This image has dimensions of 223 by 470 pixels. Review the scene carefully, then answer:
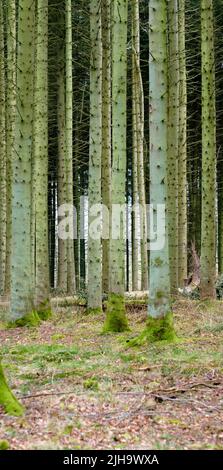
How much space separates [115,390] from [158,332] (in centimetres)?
213

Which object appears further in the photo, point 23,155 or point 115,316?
point 23,155

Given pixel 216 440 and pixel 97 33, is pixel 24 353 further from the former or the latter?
pixel 97 33

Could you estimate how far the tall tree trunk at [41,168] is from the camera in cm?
1059

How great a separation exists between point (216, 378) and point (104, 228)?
26.3 ft

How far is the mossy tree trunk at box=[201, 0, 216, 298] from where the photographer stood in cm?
1029

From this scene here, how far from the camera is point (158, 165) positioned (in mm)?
7129

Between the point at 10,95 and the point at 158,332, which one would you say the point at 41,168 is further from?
the point at 158,332

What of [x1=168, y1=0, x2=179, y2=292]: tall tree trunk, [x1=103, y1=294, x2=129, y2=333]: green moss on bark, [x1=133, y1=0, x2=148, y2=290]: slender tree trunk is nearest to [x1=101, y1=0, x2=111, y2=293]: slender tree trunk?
[x1=168, y1=0, x2=179, y2=292]: tall tree trunk

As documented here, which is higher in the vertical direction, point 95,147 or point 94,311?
point 95,147

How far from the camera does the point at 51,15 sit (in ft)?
53.7

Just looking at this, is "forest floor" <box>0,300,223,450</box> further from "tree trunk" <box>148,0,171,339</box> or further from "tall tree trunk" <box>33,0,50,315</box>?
"tall tree trunk" <box>33,0,50,315</box>

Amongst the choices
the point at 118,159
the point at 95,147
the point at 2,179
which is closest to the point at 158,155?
the point at 118,159

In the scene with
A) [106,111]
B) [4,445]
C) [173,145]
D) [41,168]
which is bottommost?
[4,445]

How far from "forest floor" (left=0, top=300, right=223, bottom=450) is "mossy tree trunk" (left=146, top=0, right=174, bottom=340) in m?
0.44
